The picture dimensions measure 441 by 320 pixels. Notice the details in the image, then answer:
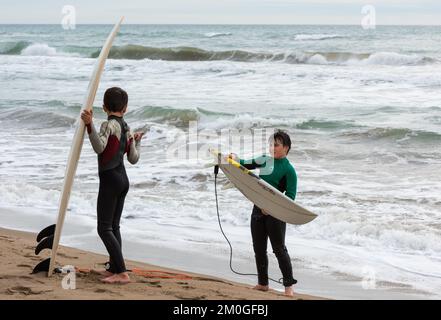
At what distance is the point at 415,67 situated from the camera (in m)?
29.0

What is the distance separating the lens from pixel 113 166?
188 inches

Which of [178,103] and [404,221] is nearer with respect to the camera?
[404,221]

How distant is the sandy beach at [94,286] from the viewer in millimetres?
4481

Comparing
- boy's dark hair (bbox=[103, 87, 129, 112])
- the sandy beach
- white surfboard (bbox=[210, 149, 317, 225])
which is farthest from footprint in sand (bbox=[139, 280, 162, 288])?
boy's dark hair (bbox=[103, 87, 129, 112])

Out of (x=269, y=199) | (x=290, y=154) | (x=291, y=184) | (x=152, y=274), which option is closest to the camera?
(x=269, y=199)

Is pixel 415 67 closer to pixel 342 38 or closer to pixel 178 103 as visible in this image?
pixel 178 103

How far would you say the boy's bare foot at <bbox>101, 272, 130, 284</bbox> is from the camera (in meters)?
4.90

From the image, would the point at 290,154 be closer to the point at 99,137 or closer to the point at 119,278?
the point at 119,278

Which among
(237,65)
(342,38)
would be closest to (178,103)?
(237,65)

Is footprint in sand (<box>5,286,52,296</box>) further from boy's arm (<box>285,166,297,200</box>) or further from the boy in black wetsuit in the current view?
boy's arm (<box>285,166,297,200</box>)

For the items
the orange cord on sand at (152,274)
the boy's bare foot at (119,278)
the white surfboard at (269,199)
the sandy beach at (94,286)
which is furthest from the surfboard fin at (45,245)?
the white surfboard at (269,199)

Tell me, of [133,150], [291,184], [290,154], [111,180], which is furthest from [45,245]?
[290,154]

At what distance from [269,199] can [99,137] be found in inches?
48.8

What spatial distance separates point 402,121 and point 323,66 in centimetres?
1516
